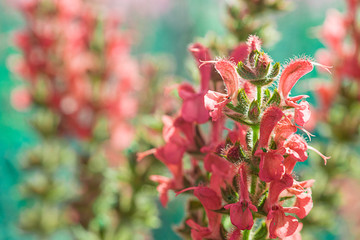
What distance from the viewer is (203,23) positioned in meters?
4.29

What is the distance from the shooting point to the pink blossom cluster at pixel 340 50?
1.79 m

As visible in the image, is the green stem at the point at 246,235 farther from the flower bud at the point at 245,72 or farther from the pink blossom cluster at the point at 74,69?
the pink blossom cluster at the point at 74,69

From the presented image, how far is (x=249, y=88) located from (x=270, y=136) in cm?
11

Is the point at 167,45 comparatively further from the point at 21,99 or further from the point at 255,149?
the point at 255,149

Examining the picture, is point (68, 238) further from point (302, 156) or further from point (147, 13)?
point (147, 13)

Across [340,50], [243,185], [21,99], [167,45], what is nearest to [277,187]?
[243,185]

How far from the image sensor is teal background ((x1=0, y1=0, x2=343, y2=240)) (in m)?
2.23

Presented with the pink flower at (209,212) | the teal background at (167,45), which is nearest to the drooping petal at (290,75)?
the pink flower at (209,212)

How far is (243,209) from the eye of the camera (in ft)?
2.20

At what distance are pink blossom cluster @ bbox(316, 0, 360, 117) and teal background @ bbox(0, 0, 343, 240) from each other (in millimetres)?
94

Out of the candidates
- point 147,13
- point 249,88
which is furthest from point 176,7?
point 249,88

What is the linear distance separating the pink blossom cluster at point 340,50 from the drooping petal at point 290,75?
1.12 metres

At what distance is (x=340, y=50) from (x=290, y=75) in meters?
1.26

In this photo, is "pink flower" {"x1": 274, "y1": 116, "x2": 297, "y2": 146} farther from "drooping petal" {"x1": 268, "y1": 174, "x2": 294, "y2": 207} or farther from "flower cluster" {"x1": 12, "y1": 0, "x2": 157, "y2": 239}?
"flower cluster" {"x1": 12, "y1": 0, "x2": 157, "y2": 239}
